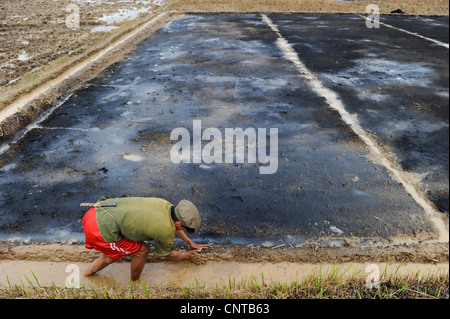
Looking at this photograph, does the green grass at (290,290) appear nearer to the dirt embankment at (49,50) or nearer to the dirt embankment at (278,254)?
the dirt embankment at (278,254)

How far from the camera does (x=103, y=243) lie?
270 cm

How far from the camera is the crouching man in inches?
101

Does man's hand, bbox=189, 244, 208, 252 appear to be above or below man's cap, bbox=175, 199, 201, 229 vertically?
below

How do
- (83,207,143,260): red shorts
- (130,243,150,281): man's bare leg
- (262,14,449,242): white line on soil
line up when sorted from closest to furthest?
(83,207,143,260): red shorts < (130,243,150,281): man's bare leg < (262,14,449,242): white line on soil

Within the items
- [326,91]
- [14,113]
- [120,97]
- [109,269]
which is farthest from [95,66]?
[109,269]

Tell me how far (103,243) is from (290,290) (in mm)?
1525

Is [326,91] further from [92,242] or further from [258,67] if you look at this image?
[92,242]

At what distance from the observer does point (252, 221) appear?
11.3 feet

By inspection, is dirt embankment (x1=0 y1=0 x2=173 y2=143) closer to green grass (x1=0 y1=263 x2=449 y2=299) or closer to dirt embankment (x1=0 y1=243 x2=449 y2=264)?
dirt embankment (x1=0 y1=243 x2=449 y2=264)

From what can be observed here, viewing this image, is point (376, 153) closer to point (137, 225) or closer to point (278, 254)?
point (278, 254)

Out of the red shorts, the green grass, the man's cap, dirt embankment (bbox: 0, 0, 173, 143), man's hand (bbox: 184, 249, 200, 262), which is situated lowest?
the green grass

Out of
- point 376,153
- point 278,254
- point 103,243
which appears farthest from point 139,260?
point 376,153

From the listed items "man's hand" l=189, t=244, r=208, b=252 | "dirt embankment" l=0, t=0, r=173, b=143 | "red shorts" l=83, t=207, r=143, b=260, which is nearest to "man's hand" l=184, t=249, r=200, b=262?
"man's hand" l=189, t=244, r=208, b=252
